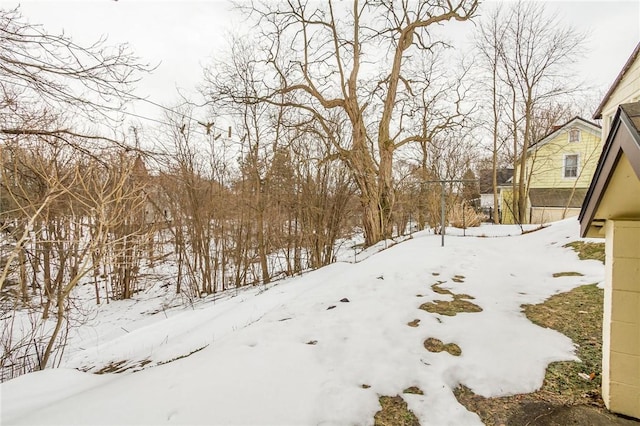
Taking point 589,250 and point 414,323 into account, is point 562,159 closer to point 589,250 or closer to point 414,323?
point 589,250

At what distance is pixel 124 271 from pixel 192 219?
3422 millimetres

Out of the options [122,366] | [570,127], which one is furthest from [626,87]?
[122,366]

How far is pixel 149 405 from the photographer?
2.02 metres

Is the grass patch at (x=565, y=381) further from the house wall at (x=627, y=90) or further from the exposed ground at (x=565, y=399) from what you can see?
the house wall at (x=627, y=90)

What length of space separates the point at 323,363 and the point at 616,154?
2649 millimetres

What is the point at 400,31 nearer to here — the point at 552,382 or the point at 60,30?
the point at 60,30

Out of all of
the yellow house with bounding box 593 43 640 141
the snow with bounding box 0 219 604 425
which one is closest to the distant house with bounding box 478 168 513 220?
the yellow house with bounding box 593 43 640 141

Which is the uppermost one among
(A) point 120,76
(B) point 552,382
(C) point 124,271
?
(A) point 120,76

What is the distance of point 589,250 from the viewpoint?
234 inches

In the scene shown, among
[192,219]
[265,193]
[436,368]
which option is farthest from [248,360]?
[192,219]

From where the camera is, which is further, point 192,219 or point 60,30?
point 192,219

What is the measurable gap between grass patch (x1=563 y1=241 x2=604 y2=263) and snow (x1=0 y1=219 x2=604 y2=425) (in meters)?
0.67

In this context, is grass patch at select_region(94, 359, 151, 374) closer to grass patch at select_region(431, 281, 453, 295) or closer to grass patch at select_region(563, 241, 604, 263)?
grass patch at select_region(431, 281, 453, 295)

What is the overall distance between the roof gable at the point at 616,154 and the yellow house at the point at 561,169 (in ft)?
54.9
